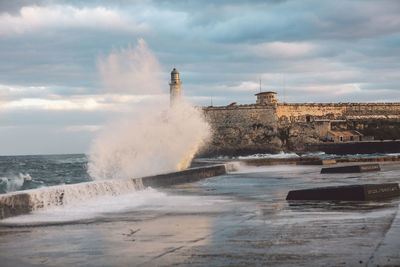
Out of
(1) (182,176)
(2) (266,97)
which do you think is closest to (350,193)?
(1) (182,176)

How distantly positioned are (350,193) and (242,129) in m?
58.2

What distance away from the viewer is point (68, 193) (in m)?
11.6

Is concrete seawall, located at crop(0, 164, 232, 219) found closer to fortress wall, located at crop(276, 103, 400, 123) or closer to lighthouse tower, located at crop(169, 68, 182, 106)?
lighthouse tower, located at crop(169, 68, 182, 106)

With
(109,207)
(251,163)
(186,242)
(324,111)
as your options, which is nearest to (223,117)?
(324,111)

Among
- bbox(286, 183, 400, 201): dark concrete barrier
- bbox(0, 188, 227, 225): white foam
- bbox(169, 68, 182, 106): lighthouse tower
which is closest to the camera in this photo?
bbox(0, 188, 227, 225): white foam

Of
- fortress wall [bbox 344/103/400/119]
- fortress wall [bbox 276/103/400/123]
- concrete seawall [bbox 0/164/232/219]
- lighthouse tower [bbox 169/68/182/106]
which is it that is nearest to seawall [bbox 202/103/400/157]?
fortress wall [bbox 276/103/400/123]

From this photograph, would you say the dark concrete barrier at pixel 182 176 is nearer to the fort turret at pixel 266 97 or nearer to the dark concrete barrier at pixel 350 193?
the dark concrete barrier at pixel 350 193

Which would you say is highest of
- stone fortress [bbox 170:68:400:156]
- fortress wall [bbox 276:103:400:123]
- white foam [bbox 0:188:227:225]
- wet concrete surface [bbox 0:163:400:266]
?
fortress wall [bbox 276:103:400:123]

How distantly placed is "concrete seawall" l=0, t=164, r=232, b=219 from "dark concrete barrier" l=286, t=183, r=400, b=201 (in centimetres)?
446

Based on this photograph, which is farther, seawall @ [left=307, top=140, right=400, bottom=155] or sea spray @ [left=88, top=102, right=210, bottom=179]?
seawall @ [left=307, top=140, right=400, bottom=155]

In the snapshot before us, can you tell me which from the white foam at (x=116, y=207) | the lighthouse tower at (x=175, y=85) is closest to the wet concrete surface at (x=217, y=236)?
the white foam at (x=116, y=207)

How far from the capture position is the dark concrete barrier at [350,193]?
10375 millimetres

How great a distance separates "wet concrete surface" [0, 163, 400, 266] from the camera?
5.37m

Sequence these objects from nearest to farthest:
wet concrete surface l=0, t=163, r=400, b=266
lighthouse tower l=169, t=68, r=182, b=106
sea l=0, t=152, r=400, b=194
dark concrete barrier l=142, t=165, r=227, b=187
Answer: wet concrete surface l=0, t=163, r=400, b=266, dark concrete barrier l=142, t=165, r=227, b=187, sea l=0, t=152, r=400, b=194, lighthouse tower l=169, t=68, r=182, b=106
